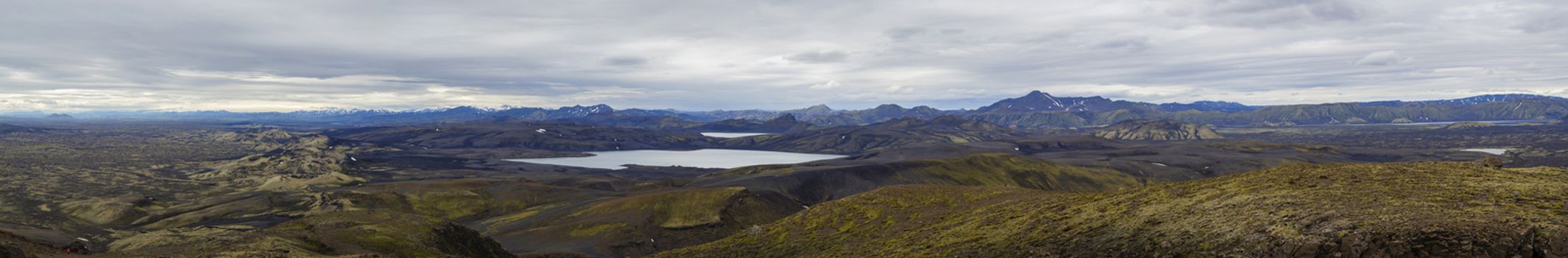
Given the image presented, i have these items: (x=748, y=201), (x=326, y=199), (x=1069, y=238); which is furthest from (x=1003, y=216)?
(x=326, y=199)

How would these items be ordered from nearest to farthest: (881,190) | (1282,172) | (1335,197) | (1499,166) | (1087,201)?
(1335,197)
(1499,166)
(1282,172)
(1087,201)
(881,190)

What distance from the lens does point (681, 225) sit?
406 feet

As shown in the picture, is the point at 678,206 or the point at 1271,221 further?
the point at 678,206

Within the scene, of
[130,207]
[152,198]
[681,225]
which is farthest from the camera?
[152,198]

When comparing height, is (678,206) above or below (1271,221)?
below

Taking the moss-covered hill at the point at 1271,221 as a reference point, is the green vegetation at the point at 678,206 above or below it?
below

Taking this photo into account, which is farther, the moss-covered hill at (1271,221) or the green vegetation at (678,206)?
the green vegetation at (678,206)

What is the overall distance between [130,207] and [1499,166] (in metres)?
228

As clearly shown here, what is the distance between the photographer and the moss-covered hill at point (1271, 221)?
1182 inches

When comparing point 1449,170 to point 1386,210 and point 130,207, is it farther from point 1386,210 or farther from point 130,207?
point 130,207

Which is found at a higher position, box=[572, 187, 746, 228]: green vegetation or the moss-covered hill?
the moss-covered hill

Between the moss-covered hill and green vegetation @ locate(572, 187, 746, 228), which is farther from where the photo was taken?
green vegetation @ locate(572, 187, 746, 228)

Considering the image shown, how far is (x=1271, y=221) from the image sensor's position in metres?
36.8

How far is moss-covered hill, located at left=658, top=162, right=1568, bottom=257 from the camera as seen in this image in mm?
30016
